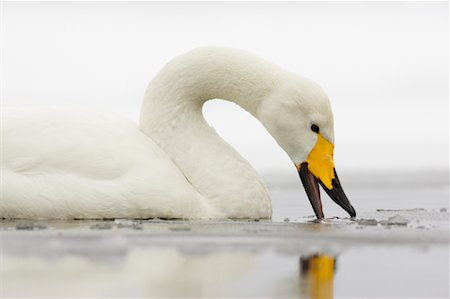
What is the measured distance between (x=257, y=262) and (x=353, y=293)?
111cm

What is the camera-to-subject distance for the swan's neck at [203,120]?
1033 cm

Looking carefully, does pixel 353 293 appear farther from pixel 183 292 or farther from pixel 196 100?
pixel 196 100

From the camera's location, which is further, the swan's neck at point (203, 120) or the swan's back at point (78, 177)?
the swan's neck at point (203, 120)

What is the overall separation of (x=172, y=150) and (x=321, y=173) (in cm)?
146

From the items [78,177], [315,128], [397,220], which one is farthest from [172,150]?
[397,220]

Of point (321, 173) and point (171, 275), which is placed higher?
point (321, 173)

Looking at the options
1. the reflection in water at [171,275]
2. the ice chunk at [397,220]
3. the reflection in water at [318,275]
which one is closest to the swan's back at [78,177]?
the ice chunk at [397,220]

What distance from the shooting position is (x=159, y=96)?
10812 millimetres

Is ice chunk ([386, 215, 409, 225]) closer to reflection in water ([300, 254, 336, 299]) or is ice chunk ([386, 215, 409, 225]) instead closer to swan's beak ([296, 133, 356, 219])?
swan's beak ([296, 133, 356, 219])

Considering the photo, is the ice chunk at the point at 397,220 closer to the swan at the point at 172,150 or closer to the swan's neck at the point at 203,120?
the swan at the point at 172,150

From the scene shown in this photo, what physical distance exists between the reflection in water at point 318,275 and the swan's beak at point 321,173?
310 cm

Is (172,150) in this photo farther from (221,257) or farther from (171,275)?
(171,275)

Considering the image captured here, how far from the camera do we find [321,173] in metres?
10.2

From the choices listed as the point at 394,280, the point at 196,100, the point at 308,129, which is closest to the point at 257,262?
the point at 394,280
